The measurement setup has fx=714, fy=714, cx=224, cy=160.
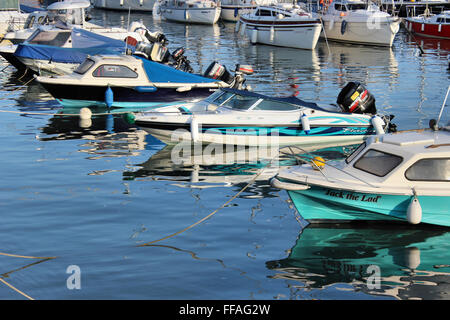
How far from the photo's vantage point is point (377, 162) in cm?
1468

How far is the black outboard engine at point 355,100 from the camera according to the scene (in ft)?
70.5

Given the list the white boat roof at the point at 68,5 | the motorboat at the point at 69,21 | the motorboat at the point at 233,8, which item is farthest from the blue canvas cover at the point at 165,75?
the motorboat at the point at 233,8

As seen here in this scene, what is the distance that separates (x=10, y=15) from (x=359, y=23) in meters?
23.7

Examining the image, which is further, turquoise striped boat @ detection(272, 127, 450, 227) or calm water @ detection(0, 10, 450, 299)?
turquoise striped boat @ detection(272, 127, 450, 227)

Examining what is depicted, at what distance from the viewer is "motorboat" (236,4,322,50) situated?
4662 cm

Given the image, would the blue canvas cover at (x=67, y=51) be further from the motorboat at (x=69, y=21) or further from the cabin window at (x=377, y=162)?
the cabin window at (x=377, y=162)

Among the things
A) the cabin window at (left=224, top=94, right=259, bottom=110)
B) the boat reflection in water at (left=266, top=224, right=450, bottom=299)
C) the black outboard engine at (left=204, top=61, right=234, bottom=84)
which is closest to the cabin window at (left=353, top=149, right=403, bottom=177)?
the boat reflection in water at (left=266, top=224, right=450, bottom=299)

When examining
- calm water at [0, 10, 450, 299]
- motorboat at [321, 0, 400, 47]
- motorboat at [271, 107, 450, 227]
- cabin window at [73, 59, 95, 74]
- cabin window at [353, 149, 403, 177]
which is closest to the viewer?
calm water at [0, 10, 450, 299]

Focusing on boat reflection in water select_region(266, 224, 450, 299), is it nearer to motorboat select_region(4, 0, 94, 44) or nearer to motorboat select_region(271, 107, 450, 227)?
motorboat select_region(271, 107, 450, 227)

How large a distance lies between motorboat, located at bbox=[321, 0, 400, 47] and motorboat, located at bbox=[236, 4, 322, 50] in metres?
1.18

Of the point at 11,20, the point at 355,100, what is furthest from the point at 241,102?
the point at 11,20

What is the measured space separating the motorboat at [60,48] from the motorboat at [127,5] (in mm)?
41276
